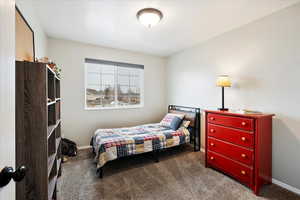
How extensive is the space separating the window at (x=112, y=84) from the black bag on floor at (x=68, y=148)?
0.90 metres

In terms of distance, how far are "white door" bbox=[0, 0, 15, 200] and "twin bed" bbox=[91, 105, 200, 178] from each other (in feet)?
5.60

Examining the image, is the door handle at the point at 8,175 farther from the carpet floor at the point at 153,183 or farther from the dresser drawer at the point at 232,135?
the dresser drawer at the point at 232,135

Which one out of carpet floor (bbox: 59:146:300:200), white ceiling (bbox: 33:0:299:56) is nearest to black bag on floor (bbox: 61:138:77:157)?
carpet floor (bbox: 59:146:300:200)

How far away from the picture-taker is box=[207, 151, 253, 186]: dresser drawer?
1975mm

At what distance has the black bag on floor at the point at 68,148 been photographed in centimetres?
295

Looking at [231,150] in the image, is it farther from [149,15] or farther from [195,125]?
[149,15]

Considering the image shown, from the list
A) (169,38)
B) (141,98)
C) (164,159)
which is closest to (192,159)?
(164,159)

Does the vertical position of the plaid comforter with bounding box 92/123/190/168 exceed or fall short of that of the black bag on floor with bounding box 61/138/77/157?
it exceeds it

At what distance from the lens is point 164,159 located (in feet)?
9.53

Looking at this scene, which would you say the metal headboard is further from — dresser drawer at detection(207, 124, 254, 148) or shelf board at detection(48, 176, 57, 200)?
shelf board at detection(48, 176, 57, 200)

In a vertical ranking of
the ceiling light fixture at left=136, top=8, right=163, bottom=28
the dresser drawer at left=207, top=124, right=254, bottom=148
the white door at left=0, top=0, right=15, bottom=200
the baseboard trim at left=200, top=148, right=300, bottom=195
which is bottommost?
the baseboard trim at left=200, top=148, right=300, bottom=195

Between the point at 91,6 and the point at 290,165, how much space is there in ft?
11.7

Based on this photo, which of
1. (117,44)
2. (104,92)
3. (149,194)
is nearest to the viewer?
(149,194)

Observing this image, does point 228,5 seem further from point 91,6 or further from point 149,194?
point 149,194
